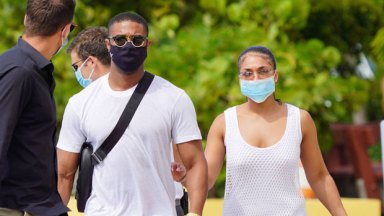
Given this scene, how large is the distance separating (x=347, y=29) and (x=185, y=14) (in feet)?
8.93

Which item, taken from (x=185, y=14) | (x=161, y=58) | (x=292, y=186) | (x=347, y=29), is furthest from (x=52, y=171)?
(x=347, y=29)

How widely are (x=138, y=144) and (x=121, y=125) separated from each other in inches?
4.8

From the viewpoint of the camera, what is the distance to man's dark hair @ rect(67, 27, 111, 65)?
7113mm

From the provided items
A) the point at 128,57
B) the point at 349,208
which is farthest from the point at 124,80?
the point at 349,208

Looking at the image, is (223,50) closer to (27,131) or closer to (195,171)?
(195,171)

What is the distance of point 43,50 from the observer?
5.46 meters

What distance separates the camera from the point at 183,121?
6.07m

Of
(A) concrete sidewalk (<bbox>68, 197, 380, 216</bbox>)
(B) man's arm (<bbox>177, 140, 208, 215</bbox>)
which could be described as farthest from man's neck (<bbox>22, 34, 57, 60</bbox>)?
(A) concrete sidewalk (<bbox>68, 197, 380, 216</bbox>)

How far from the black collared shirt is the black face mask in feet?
2.55

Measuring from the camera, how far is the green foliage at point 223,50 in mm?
13680

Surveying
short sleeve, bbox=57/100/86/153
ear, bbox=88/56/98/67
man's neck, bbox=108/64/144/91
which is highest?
ear, bbox=88/56/98/67

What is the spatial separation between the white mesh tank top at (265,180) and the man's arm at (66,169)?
1.03 m

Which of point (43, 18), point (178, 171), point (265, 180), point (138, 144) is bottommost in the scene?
point (265, 180)

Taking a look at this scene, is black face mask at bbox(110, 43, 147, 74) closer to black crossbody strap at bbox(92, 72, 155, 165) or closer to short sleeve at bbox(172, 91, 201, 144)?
black crossbody strap at bbox(92, 72, 155, 165)
